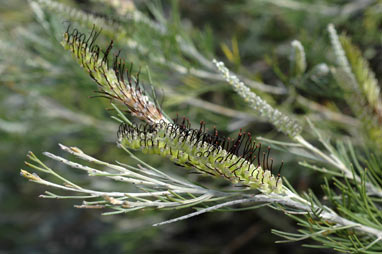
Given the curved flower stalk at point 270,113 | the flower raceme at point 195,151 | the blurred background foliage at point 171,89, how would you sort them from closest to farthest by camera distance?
the flower raceme at point 195,151 → the curved flower stalk at point 270,113 → the blurred background foliage at point 171,89

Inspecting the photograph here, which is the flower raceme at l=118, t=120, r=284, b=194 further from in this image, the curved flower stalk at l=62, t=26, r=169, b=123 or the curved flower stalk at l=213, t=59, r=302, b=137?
the curved flower stalk at l=213, t=59, r=302, b=137

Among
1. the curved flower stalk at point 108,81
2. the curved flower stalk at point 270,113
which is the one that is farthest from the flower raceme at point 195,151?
the curved flower stalk at point 270,113

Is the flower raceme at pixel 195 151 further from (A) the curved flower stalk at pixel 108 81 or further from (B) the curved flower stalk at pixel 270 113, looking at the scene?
(B) the curved flower stalk at pixel 270 113

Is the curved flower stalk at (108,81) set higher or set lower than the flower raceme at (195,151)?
higher

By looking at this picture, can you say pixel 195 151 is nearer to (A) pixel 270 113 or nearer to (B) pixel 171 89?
(A) pixel 270 113

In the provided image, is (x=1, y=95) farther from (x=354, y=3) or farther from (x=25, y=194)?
(x=354, y=3)

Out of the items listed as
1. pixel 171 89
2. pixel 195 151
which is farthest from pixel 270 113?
pixel 171 89

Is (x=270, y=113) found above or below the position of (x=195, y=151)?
above

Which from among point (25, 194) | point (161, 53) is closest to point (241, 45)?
point (161, 53)
